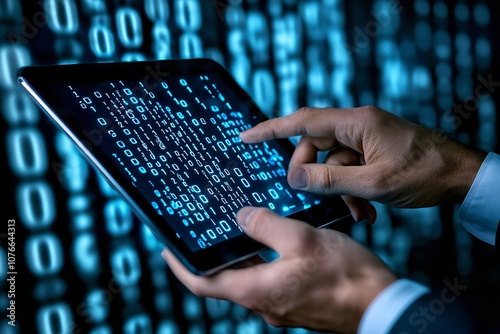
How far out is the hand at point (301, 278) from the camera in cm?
61

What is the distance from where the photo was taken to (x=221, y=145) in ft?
2.43

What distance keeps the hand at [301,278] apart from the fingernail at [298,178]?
12cm

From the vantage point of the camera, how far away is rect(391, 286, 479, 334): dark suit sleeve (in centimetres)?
61

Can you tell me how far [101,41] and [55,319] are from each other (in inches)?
15.3

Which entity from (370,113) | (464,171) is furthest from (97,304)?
(464,171)

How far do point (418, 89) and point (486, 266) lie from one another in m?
0.60

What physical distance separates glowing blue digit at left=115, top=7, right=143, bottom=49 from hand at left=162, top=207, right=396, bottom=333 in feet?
1.07

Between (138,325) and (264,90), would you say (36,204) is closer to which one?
(138,325)

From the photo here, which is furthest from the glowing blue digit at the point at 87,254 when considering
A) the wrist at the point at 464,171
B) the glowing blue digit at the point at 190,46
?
the wrist at the point at 464,171

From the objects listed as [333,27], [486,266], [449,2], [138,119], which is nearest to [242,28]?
[333,27]

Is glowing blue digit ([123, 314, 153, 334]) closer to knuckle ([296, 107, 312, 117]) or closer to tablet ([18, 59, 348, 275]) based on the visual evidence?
tablet ([18, 59, 348, 275])

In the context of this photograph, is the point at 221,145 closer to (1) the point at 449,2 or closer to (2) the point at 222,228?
(2) the point at 222,228

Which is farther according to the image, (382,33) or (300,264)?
(382,33)

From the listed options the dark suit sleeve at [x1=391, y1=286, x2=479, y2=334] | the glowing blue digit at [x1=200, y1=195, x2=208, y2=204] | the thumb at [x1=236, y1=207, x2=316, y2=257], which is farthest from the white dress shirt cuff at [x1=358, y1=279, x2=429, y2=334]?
the glowing blue digit at [x1=200, y1=195, x2=208, y2=204]
